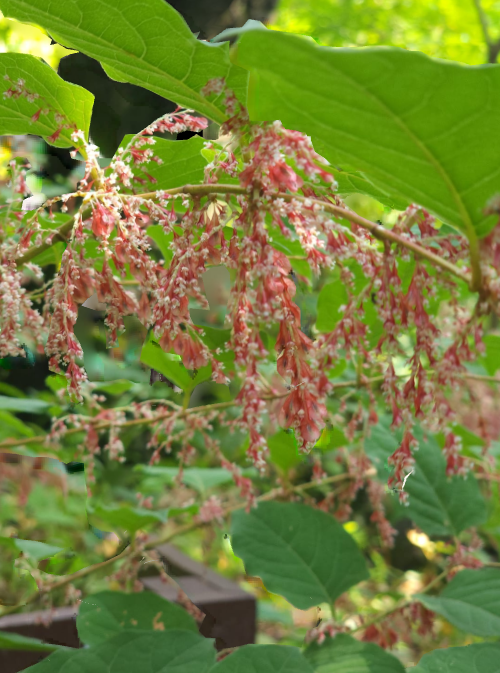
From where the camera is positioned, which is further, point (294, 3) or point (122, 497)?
point (294, 3)

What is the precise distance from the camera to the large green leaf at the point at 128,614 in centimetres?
88

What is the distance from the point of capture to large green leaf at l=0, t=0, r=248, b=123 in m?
0.52

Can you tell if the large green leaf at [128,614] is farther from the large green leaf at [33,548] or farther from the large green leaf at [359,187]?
the large green leaf at [359,187]

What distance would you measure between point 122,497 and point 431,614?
5.49 ft

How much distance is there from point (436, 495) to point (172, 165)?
82 centimetres

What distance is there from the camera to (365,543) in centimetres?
307

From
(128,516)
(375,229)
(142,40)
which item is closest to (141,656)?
(128,516)

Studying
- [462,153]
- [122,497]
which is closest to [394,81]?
[462,153]

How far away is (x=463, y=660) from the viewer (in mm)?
722

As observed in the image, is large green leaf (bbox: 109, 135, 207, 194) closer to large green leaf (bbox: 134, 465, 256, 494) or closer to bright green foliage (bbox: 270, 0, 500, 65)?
large green leaf (bbox: 134, 465, 256, 494)

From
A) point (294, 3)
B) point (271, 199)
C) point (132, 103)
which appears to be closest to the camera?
point (271, 199)

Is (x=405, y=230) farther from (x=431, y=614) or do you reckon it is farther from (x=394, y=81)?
(x=431, y=614)

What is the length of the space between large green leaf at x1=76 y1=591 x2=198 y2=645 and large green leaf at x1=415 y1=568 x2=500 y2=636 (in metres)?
0.37

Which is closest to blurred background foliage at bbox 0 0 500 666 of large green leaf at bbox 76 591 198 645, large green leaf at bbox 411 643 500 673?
large green leaf at bbox 76 591 198 645
